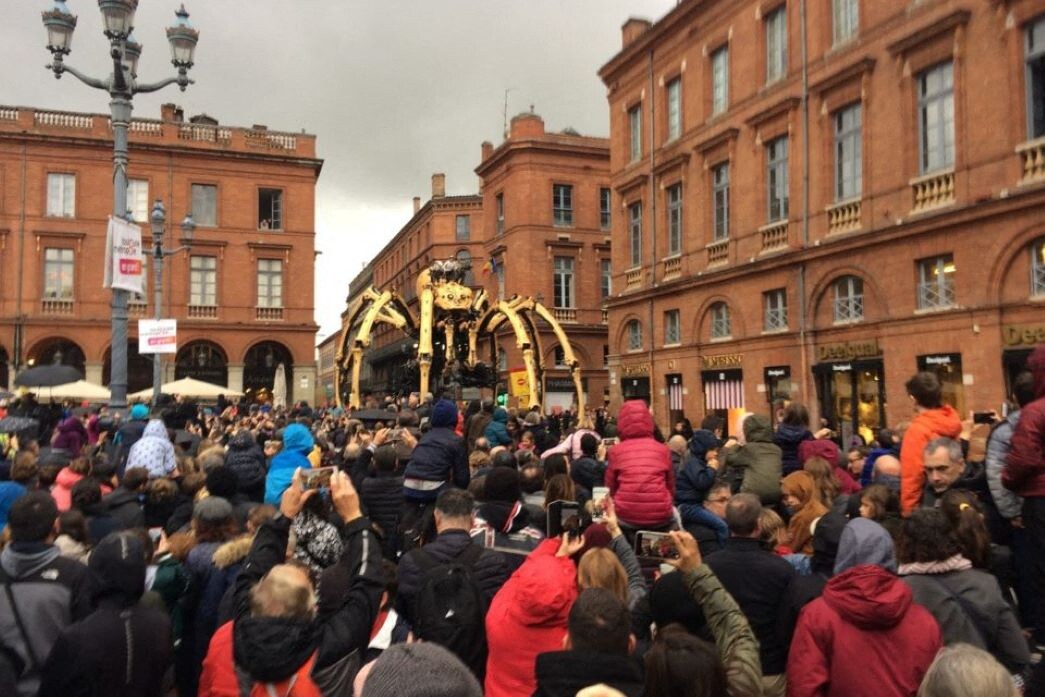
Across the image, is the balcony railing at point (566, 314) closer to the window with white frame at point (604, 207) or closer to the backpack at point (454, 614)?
the window with white frame at point (604, 207)

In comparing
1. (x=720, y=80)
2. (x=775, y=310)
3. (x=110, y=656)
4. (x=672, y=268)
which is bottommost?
(x=110, y=656)

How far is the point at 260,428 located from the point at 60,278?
29.3 m

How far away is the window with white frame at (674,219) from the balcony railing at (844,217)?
292 inches

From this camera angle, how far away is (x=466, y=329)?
13367 mm

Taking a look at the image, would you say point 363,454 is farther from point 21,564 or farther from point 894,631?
point 894,631

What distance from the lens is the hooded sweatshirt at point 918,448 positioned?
564cm

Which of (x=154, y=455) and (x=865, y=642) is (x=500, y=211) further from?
(x=865, y=642)

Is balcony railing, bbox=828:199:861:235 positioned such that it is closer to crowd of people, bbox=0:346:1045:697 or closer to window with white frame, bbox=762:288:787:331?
window with white frame, bbox=762:288:787:331

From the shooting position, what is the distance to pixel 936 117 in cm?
1912

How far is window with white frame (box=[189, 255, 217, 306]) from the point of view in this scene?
39.3 m

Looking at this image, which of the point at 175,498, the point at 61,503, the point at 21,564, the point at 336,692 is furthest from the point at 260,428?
A: the point at 336,692

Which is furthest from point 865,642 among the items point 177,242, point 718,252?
point 177,242

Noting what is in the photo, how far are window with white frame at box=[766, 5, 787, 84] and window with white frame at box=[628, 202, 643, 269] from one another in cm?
793

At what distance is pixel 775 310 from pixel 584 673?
23.0 m
